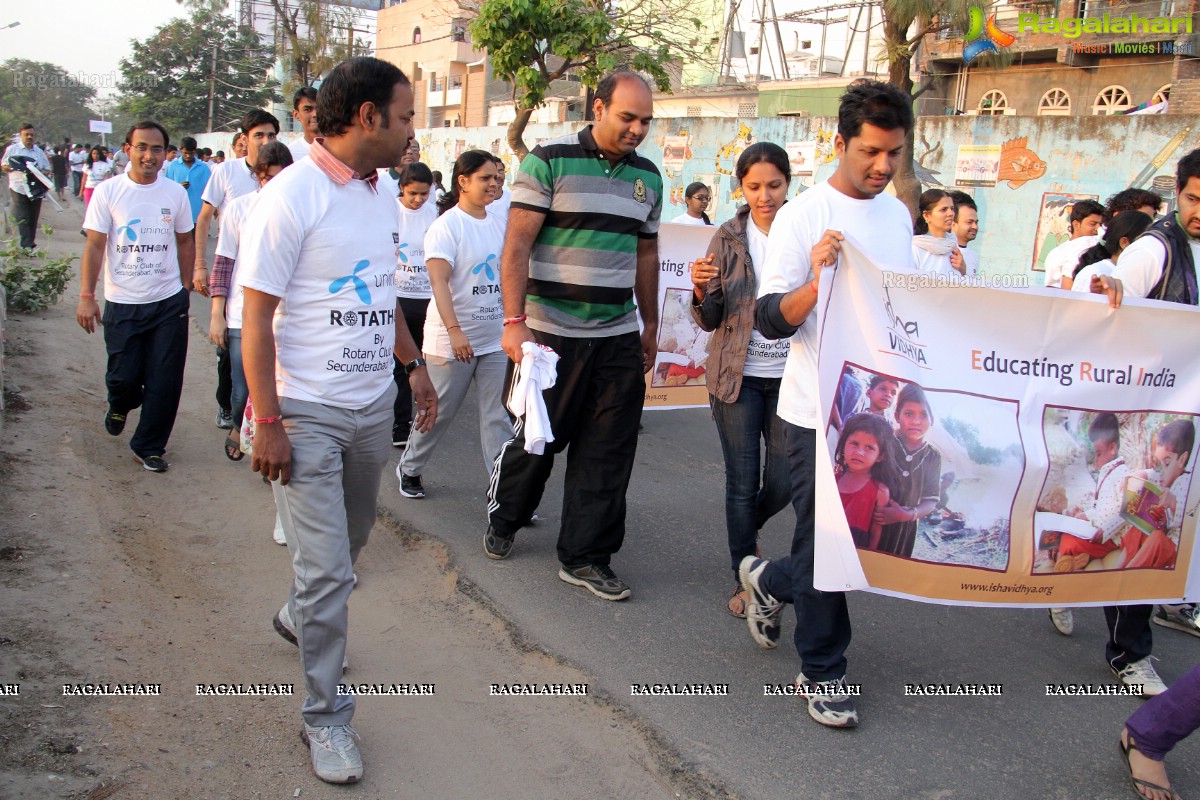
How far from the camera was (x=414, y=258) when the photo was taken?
684 cm

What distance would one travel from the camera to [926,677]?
156 inches

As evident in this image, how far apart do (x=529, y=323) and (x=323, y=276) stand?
5.17 feet

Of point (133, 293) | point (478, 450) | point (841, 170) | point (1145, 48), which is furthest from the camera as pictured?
point (1145, 48)

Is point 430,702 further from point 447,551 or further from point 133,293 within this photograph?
point 133,293

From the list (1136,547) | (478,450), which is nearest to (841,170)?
(1136,547)

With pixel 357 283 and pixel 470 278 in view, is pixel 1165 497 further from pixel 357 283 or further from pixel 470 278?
pixel 470 278

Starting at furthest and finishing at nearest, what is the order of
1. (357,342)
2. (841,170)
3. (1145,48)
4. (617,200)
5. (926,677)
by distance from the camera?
(1145,48), (617,200), (926,677), (841,170), (357,342)

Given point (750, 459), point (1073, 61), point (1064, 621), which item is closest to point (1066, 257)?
point (1064, 621)

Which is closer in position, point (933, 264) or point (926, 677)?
point (926, 677)

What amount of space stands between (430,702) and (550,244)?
2.01 metres

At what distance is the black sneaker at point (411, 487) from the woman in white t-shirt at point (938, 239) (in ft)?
10.3

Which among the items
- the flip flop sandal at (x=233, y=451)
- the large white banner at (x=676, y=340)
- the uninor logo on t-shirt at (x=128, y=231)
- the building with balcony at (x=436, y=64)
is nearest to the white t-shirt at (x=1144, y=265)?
the large white banner at (x=676, y=340)

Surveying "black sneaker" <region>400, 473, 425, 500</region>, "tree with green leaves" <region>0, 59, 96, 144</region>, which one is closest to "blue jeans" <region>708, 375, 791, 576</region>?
"black sneaker" <region>400, 473, 425, 500</region>

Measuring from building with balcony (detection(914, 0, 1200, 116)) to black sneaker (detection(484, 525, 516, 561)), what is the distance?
1944 cm
